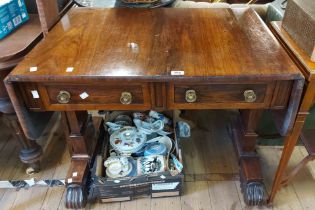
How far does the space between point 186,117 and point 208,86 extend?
A: 0.92 metres

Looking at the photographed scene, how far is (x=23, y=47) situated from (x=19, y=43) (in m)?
0.05

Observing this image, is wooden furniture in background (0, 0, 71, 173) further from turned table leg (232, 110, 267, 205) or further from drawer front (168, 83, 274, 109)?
turned table leg (232, 110, 267, 205)

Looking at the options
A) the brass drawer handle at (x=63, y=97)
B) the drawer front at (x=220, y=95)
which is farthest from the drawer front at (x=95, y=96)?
the drawer front at (x=220, y=95)

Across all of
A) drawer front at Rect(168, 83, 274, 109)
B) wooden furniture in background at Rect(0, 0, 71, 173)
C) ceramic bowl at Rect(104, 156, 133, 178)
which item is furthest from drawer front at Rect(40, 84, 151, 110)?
ceramic bowl at Rect(104, 156, 133, 178)

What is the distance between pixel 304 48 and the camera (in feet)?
3.15

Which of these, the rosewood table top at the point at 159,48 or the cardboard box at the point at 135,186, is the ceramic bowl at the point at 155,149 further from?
the rosewood table top at the point at 159,48

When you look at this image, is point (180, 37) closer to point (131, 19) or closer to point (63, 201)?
point (131, 19)

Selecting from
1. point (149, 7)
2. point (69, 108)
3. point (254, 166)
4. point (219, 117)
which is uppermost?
point (149, 7)

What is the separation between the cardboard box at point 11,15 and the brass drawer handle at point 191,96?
2.71 feet

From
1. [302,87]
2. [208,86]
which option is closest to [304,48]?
[302,87]

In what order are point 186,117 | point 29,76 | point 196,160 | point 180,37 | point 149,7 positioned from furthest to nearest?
point 186,117, point 196,160, point 149,7, point 180,37, point 29,76

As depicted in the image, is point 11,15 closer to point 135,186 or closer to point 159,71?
point 159,71

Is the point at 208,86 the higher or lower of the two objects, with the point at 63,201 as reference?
higher

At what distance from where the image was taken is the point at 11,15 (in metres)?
1.21
